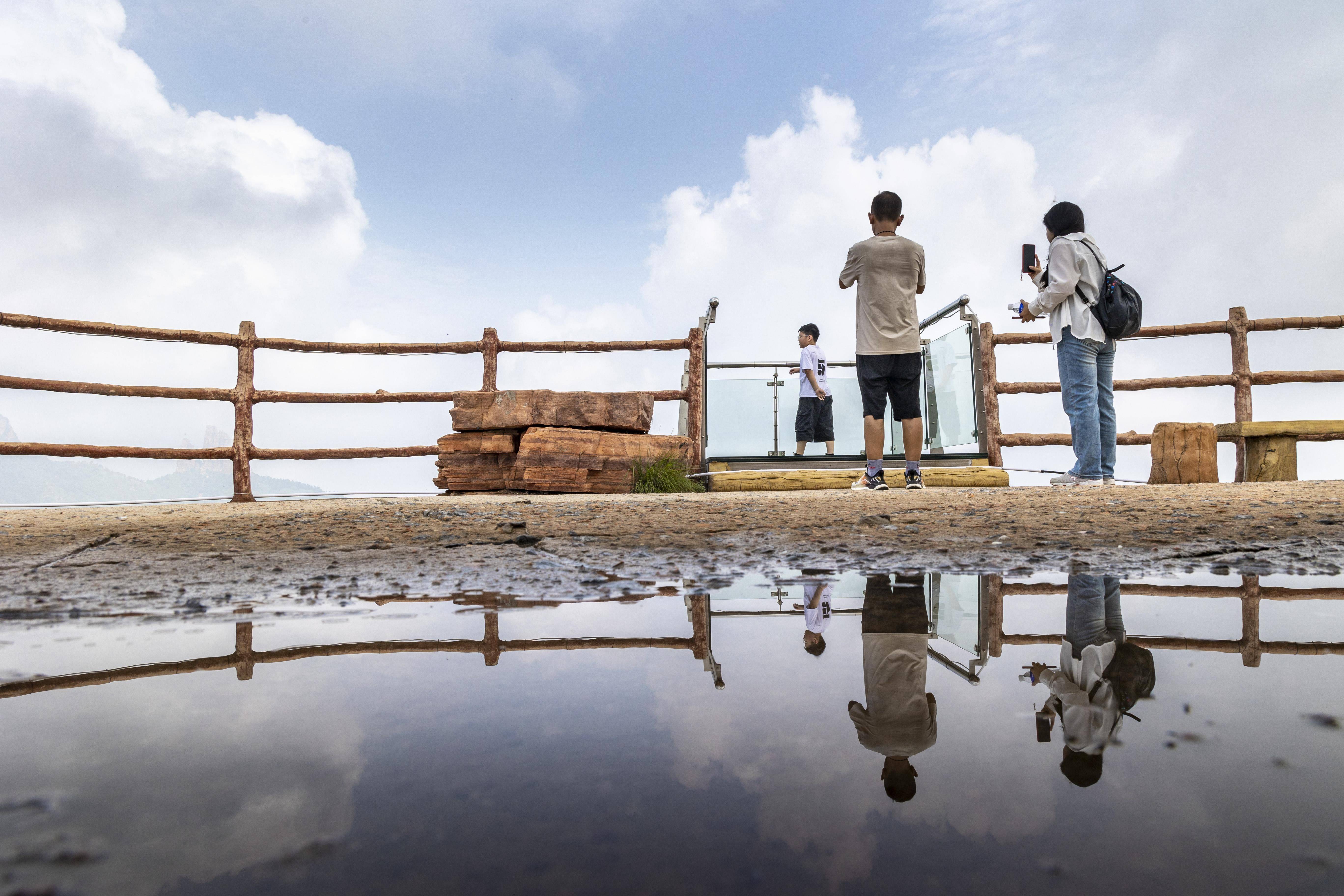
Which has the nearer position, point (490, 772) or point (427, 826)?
point (427, 826)

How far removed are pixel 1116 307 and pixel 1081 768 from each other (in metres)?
4.95

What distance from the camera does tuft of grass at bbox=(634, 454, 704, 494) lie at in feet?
23.1

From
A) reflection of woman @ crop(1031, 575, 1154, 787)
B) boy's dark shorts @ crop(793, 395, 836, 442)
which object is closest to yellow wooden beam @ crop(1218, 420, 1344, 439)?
boy's dark shorts @ crop(793, 395, 836, 442)

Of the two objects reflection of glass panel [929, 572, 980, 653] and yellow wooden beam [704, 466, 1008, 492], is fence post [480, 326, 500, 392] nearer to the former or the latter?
yellow wooden beam [704, 466, 1008, 492]

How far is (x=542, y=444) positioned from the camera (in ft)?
22.1

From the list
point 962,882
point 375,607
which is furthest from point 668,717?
point 375,607

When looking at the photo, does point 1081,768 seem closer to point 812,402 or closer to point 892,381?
point 892,381

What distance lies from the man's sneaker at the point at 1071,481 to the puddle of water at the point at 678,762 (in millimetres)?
3973

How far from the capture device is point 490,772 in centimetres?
67

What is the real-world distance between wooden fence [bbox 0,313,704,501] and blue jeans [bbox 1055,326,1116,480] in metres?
4.42

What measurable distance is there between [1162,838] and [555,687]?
2.16ft

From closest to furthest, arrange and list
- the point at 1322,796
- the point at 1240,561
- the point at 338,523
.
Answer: the point at 1322,796 < the point at 1240,561 < the point at 338,523

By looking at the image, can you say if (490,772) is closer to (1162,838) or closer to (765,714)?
(765,714)

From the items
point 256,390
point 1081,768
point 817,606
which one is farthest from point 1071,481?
point 256,390
